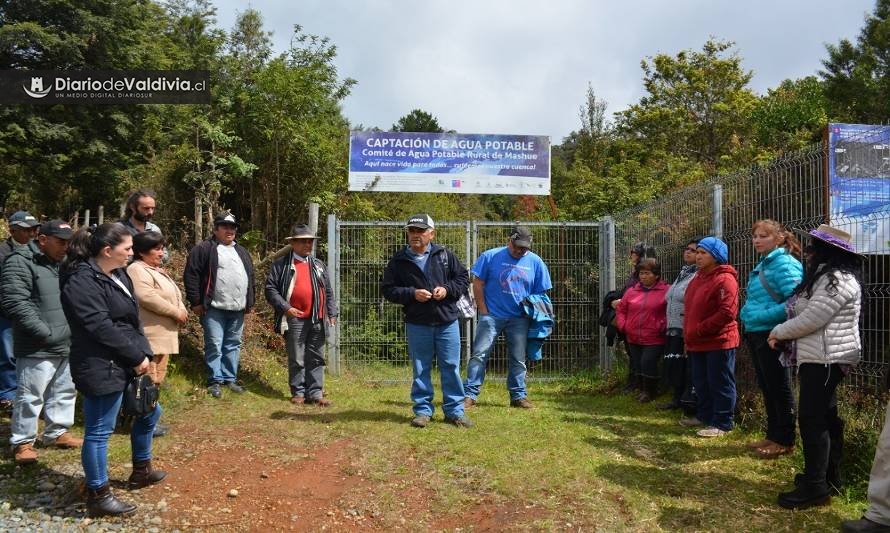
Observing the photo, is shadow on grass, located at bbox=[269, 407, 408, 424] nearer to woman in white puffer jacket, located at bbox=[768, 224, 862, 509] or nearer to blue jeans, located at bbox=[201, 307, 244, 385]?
blue jeans, located at bbox=[201, 307, 244, 385]

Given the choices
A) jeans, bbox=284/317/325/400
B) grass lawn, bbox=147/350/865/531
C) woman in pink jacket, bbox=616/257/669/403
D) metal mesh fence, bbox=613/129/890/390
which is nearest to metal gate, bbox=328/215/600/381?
metal mesh fence, bbox=613/129/890/390

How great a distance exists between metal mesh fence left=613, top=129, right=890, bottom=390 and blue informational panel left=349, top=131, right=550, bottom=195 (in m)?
4.64

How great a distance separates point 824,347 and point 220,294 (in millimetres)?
5401

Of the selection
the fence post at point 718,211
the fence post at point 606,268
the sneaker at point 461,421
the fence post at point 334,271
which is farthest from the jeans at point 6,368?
the fence post at point 718,211

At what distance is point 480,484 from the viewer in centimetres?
436

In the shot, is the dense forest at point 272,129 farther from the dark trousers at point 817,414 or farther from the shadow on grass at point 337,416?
the dark trousers at point 817,414

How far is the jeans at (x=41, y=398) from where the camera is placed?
471cm

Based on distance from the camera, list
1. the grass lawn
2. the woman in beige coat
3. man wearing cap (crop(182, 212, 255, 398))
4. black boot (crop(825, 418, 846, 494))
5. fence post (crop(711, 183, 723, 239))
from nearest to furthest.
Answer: the grass lawn → black boot (crop(825, 418, 846, 494)) → the woman in beige coat → fence post (crop(711, 183, 723, 239)) → man wearing cap (crop(182, 212, 255, 398))

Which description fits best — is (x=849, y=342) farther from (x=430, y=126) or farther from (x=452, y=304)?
(x=430, y=126)

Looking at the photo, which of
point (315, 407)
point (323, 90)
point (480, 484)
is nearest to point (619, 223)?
point (315, 407)

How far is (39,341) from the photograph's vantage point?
4.79 metres

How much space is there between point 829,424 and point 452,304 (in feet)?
10.0

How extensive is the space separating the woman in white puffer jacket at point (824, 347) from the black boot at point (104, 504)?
3993 mm

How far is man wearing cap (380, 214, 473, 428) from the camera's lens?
582 centimetres
